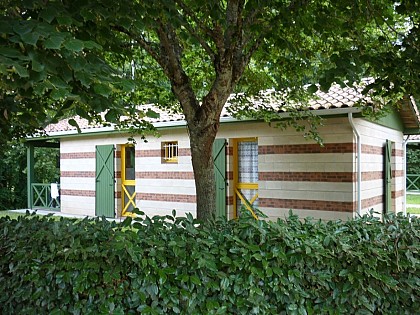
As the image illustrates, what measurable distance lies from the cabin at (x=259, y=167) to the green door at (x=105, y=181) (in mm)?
29

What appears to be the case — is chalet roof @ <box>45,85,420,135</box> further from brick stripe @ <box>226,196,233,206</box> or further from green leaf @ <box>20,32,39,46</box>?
green leaf @ <box>20,32,39,46</box>

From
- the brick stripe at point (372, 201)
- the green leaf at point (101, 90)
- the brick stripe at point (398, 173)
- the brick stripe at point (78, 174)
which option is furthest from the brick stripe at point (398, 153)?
the green leaf at point (101, 90)

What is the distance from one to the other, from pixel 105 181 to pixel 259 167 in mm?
5229

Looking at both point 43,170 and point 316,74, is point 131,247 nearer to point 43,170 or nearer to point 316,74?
point 316,74

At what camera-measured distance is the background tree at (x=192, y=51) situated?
2.08m

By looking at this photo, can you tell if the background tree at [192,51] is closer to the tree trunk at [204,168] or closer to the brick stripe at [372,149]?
the tree trunk at [204,168]

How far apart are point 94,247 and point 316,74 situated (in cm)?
448

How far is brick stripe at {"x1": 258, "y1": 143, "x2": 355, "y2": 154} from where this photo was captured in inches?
317

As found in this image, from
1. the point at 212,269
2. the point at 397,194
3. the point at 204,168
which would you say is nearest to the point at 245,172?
the point at 397,194

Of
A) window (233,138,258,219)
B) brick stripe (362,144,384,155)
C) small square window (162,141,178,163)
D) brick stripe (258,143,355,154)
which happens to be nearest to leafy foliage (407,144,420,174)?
brick stripe (362,144,384,155)

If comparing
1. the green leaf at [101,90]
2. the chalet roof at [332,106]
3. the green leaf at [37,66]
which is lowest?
the green leaf at [101,90]

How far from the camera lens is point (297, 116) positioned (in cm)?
759

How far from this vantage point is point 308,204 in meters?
8.39

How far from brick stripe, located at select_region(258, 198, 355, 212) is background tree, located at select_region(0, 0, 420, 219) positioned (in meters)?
2.86
